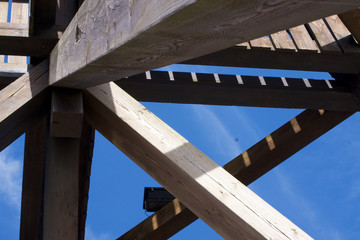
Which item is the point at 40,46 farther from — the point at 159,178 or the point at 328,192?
the point at 328,192

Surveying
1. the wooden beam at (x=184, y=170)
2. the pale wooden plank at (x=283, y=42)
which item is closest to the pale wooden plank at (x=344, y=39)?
the pale wooden plank at (x=283, y=42)

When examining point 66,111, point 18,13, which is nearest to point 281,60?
point 66,111

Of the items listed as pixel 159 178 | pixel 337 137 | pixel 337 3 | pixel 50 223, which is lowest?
pixel 337 137

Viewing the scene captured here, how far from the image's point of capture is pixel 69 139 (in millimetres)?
2908

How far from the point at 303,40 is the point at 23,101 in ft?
7.41

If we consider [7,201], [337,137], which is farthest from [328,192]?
[7,201]

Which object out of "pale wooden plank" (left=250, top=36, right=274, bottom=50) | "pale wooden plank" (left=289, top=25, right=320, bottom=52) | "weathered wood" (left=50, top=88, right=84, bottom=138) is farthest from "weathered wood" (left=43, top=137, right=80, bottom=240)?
"pale wooden plank" (left=289, top=25, right=320, bottom=52)

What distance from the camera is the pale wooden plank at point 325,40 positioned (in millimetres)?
3904

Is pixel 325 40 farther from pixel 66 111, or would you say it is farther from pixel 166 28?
pixel 166 28

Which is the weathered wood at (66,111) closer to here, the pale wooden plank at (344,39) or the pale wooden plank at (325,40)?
the pale wooden plank at (325,40)

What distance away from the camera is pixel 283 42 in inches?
157

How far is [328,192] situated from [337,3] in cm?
3240

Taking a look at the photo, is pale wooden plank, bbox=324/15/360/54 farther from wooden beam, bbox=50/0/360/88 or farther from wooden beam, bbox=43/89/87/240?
wooden beam, bbox=50/0/360/88

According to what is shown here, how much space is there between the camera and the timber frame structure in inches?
49.5
